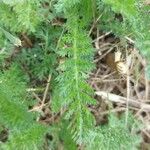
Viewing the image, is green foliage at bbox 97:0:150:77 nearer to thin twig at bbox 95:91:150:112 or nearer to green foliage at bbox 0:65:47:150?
thin twig at bbox 95:91:150:112

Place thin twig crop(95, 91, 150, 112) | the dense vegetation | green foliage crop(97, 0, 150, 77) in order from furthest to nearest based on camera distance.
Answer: thin twig crop(95, 91, 150, 112)
the dense vegetation
green foliage crop(97, 0, 150, 77)

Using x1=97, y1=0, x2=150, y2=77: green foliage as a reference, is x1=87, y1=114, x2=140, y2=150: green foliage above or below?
below

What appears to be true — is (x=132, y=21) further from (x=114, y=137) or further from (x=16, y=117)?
(x=16, y=117)

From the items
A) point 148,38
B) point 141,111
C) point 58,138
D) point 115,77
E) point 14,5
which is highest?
point 14,5

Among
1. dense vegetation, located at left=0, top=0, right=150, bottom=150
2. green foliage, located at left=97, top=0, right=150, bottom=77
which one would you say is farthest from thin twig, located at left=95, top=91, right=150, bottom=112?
green foliage, located at left=97, top=0, right=150, bottom=77

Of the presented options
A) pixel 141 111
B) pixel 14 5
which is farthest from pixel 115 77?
pixel 14 5

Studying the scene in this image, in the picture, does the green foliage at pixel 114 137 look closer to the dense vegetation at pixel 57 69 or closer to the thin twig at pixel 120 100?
the dense vegetation at pixel 57 69

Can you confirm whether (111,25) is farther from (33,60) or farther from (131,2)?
(33,60)

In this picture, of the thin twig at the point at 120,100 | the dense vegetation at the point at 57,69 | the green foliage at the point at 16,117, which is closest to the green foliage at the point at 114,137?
the dense vegetation at the point at 57,69

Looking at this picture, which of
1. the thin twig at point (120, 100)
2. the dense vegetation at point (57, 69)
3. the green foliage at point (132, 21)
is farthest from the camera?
the thin twig at point (120, 100)
